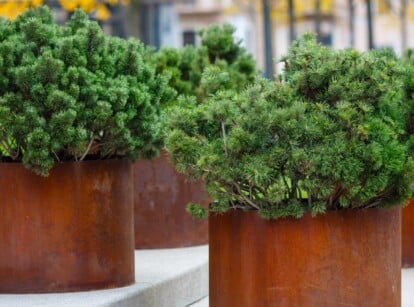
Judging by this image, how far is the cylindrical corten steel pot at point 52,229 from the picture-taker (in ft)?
20.9

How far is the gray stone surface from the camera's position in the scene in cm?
616

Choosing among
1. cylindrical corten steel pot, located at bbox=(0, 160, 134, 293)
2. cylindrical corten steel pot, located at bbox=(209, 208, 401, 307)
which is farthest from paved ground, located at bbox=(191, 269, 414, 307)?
cylindrical corten steel pot, located at bbox=(209, 208, 401, 307)

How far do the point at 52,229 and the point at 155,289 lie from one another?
2.40 ft

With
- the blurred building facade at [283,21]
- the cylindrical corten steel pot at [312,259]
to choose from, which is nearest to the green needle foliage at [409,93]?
the cylindrical corten steel pot at [312,259]

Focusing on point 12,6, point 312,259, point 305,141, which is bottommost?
point 312,259

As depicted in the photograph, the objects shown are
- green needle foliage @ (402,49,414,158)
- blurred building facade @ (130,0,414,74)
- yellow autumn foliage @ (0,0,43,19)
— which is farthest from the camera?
blurred building facade @ (130,0,414,74)

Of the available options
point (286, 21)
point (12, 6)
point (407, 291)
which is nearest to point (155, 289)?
point (407, 291)

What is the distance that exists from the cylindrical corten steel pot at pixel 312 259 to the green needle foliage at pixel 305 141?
80mm

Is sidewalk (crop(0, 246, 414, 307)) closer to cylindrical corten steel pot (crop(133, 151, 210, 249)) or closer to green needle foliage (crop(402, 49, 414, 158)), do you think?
cylindrical corten steel pot (crop(133, 151, 210, 249))

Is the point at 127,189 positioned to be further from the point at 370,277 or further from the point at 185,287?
the point at 370,277

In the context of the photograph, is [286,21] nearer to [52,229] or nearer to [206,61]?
[206,61]

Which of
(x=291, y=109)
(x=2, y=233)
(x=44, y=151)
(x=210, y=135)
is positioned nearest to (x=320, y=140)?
(x=291, y=109)

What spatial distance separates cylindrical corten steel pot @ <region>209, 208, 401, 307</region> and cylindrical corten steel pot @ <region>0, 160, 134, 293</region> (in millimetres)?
1101

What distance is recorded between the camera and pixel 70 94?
245 inches
